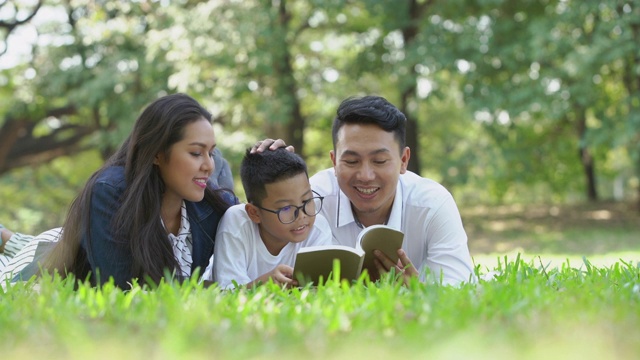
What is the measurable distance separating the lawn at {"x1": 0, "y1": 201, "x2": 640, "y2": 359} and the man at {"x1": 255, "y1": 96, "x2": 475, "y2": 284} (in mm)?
1349

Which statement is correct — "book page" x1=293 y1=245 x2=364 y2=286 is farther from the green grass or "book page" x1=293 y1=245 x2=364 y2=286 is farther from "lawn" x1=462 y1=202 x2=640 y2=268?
"lawn" x1=462 y1=202 x2=640 y2=268

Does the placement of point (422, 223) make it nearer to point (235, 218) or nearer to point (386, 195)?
point (386, 195)

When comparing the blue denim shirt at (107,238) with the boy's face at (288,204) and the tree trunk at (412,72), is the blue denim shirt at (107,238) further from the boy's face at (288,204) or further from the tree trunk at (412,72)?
the tree trunk at (412,72)

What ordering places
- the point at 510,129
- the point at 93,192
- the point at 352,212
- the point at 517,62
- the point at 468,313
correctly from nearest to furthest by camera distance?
1. the point at 468,313
2. the point at 93,192
3. the point at 352,212
4. the point at 517,62
5. the point at 510,129

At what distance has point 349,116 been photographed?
4.27 metres

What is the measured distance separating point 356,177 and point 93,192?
54.6 inches

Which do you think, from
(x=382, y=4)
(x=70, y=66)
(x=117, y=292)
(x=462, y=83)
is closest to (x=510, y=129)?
(x=462, y=83)

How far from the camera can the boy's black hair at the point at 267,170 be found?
4090 millimetres

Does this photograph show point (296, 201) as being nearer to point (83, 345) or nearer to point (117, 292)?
point (117, 292)

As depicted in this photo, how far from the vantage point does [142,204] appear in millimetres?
3982

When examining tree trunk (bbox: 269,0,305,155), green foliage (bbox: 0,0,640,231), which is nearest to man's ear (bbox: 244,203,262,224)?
green foliage (bbox: 0,0,640,231)

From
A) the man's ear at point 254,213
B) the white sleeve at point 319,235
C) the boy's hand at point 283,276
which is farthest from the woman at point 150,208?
the boy's hand at point 283,276

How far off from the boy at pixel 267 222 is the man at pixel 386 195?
237mm

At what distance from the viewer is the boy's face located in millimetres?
4020
